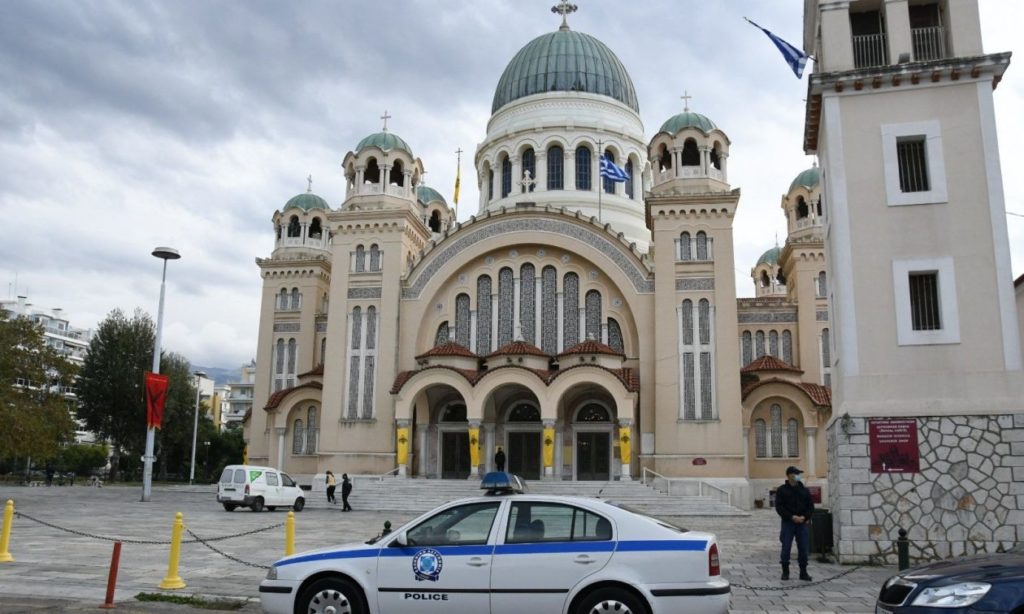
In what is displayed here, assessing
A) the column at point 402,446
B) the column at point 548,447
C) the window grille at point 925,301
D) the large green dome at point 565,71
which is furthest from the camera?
the large green dome at point 565,71

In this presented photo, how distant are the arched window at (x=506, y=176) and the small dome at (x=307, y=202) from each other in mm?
9389

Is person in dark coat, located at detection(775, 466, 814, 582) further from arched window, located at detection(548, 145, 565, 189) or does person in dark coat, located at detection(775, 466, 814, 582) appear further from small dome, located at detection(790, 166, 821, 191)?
small dome, located at detection(790, 166, 821, 191)

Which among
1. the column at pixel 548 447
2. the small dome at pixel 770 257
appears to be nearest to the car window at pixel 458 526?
the column at pixel 548 447

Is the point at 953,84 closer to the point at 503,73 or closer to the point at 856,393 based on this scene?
the point at 856,393

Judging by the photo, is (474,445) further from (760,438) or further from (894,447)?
(894,447)

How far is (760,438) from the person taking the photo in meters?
34.9

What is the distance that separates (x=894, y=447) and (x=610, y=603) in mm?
9437

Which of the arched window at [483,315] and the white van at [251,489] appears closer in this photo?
the white van at [251,489]

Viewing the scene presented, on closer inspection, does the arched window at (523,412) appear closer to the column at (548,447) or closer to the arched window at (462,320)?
the column at (548,447)

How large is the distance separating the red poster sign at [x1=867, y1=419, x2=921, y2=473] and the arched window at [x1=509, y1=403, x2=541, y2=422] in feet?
69.8

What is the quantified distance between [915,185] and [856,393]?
4235 mm

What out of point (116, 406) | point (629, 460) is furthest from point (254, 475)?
point (116, 406)

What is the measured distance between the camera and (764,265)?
2055 inches

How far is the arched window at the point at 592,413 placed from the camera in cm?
3512
